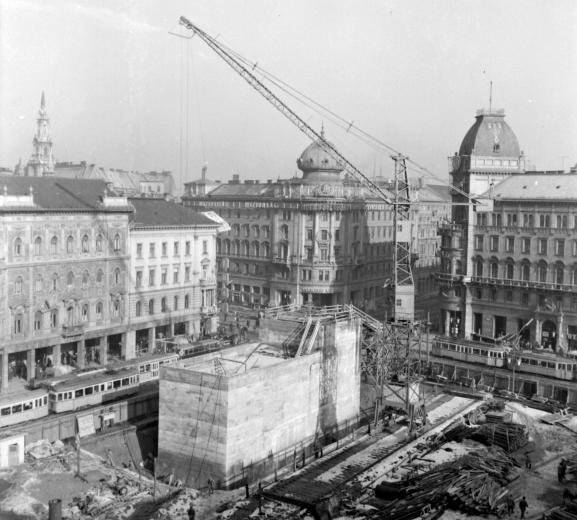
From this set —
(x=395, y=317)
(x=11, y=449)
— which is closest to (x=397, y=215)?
(x=395, y=317)

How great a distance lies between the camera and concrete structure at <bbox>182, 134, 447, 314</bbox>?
103 meters

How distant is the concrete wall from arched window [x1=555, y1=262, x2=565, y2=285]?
45.9m

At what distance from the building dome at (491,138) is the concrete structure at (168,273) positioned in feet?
103

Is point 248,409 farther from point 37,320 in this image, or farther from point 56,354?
point 56,354

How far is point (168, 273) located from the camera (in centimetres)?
8450

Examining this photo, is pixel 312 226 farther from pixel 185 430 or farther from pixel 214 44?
pixel 185 430

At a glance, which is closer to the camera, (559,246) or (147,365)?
(147,365)


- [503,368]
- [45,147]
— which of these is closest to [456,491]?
[503,368]

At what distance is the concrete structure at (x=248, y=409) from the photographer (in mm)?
47969

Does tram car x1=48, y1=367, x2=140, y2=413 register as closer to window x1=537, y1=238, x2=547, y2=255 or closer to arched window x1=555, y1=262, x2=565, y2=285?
window x1=537, y1=238, x2=547, y2=255

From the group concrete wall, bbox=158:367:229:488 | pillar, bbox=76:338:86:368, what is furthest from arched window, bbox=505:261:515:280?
concrete wall, bbox=158:367:229:488

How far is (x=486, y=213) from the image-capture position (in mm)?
86125

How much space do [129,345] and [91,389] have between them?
18542mm

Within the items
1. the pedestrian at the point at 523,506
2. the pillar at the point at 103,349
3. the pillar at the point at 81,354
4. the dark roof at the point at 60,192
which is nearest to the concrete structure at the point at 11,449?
the pillar at the point at 81,354
